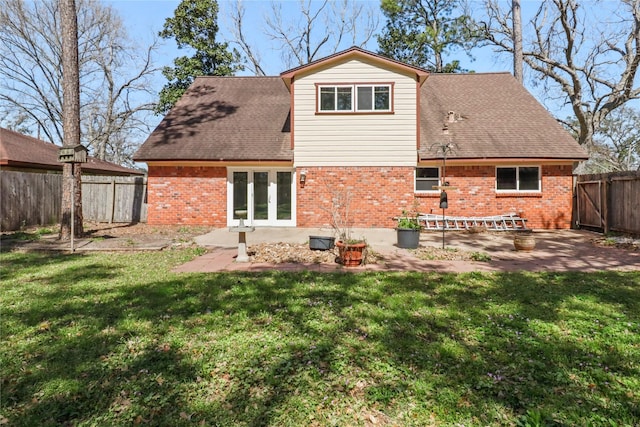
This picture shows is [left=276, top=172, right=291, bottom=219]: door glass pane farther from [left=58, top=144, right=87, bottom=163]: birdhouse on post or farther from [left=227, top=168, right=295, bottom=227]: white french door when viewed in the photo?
[left=58, top=144, right=87, bottom=163]: birdhouse on post

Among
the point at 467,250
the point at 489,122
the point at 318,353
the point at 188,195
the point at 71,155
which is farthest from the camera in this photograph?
the point at 489,122

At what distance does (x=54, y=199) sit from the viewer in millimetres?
13211

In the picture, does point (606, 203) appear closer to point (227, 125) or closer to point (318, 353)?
point (318, 353)

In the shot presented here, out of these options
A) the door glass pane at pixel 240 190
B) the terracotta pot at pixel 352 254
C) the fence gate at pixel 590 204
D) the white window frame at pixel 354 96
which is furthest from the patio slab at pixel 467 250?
the white window frame at pixel 354 96

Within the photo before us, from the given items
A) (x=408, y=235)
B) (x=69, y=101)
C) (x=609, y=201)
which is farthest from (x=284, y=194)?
(x=609, y=201)

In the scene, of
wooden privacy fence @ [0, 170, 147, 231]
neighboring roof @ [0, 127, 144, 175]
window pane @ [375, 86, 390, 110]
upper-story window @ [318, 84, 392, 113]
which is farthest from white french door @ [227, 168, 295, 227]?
neighboring roof @ [0, 127, 144, 175]

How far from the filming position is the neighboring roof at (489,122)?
12.9 metres

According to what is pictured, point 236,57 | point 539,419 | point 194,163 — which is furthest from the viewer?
point 236,57

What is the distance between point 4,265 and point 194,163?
726 centimetres

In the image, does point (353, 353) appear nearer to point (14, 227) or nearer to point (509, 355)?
point (509, 355)

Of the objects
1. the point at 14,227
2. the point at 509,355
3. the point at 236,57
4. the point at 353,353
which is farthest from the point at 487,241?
the point at 236,57

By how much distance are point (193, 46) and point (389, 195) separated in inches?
706

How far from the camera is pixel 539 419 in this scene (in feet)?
7.68

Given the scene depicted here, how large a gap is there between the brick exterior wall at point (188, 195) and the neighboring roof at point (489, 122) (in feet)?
25.9
